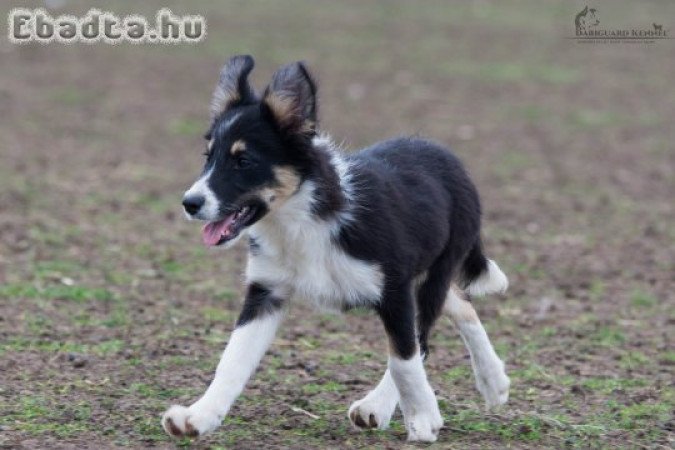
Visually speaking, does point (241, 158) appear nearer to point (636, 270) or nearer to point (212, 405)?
Result: point (212, 405)

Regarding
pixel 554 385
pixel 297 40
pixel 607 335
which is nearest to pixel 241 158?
pixel 554 385

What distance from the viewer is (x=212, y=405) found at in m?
6.04

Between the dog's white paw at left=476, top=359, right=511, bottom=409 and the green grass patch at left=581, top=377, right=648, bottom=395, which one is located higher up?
the dog's white paw at left=476, top=359, right=511, bottom=409

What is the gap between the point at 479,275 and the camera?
7535mm

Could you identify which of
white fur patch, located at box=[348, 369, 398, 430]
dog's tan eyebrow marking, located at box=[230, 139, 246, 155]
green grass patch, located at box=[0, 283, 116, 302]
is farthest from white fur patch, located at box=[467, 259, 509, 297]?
A: green grass patch, located at box=[0, 283, 116, 302]

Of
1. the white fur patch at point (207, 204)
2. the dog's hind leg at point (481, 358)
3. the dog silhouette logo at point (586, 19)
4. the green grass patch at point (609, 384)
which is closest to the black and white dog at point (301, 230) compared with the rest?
the white fur patch at point (207, 204)

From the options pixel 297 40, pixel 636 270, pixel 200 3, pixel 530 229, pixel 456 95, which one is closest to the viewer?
pixel 636 270

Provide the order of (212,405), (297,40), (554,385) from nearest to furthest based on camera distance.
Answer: (212,405), (554,385), (297,40)

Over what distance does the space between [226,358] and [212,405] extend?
0.27 metres

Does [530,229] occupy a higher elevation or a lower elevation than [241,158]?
lower

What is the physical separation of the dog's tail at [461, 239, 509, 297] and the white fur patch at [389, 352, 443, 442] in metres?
1.25

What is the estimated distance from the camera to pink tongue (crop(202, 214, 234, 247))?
604 cm

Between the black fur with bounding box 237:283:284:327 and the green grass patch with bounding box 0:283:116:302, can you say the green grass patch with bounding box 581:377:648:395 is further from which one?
the green grass patch with bounding box 0:283:116:302

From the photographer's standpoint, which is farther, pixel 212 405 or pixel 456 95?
→ pixel 456 95
